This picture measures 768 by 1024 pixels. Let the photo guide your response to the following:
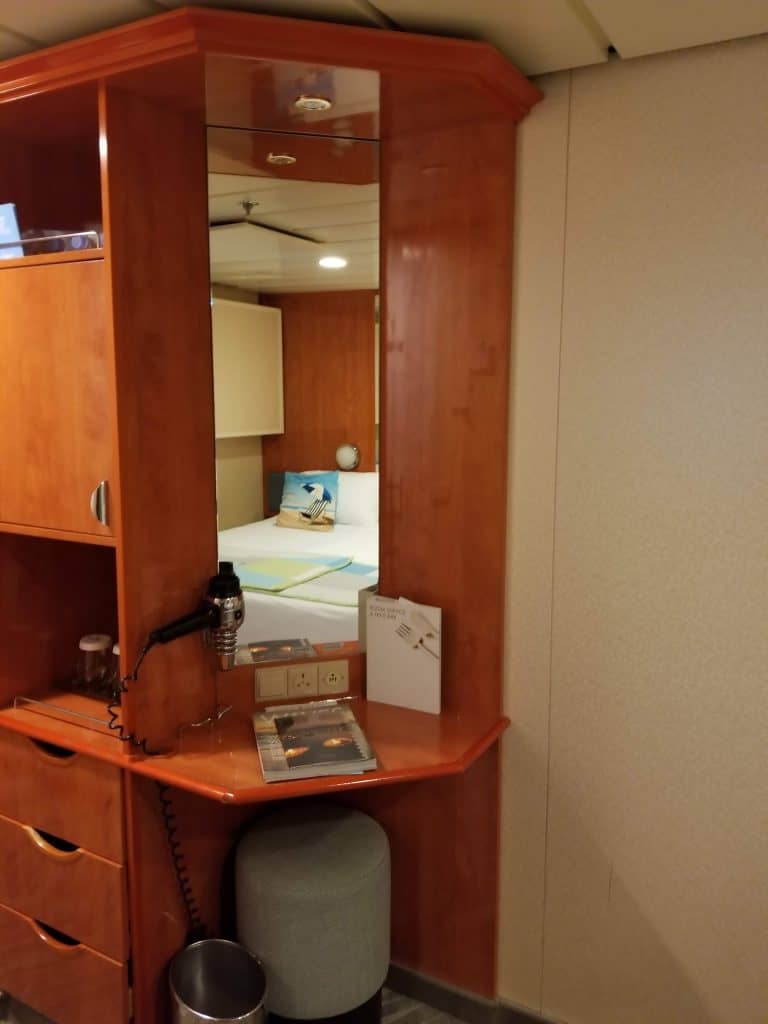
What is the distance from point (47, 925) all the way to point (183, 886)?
0.36 meters

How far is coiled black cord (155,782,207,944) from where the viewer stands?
1848 mm

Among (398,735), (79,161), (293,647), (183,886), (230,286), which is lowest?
(183,886)

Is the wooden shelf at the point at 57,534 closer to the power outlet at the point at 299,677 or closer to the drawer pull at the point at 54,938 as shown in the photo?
the power outlet at the point at 299,677

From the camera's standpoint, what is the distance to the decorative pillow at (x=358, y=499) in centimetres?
205

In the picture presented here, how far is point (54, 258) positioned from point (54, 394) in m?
0.28

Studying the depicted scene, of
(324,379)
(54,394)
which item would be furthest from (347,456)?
(54,394)

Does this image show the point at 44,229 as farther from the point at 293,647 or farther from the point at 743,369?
the point at 743,369

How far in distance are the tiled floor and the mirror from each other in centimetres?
97

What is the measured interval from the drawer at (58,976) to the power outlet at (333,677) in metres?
0.76

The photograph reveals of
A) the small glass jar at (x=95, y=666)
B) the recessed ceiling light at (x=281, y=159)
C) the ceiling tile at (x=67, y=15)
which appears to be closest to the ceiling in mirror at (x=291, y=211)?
the recessed ceiling light at (x=281, y=159)

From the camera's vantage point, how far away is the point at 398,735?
1824 millimetres

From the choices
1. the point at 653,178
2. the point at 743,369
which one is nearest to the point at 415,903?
the point at 743,369

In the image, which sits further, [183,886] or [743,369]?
[183,886]

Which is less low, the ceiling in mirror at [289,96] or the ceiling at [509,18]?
the ceiling at [509,18]
